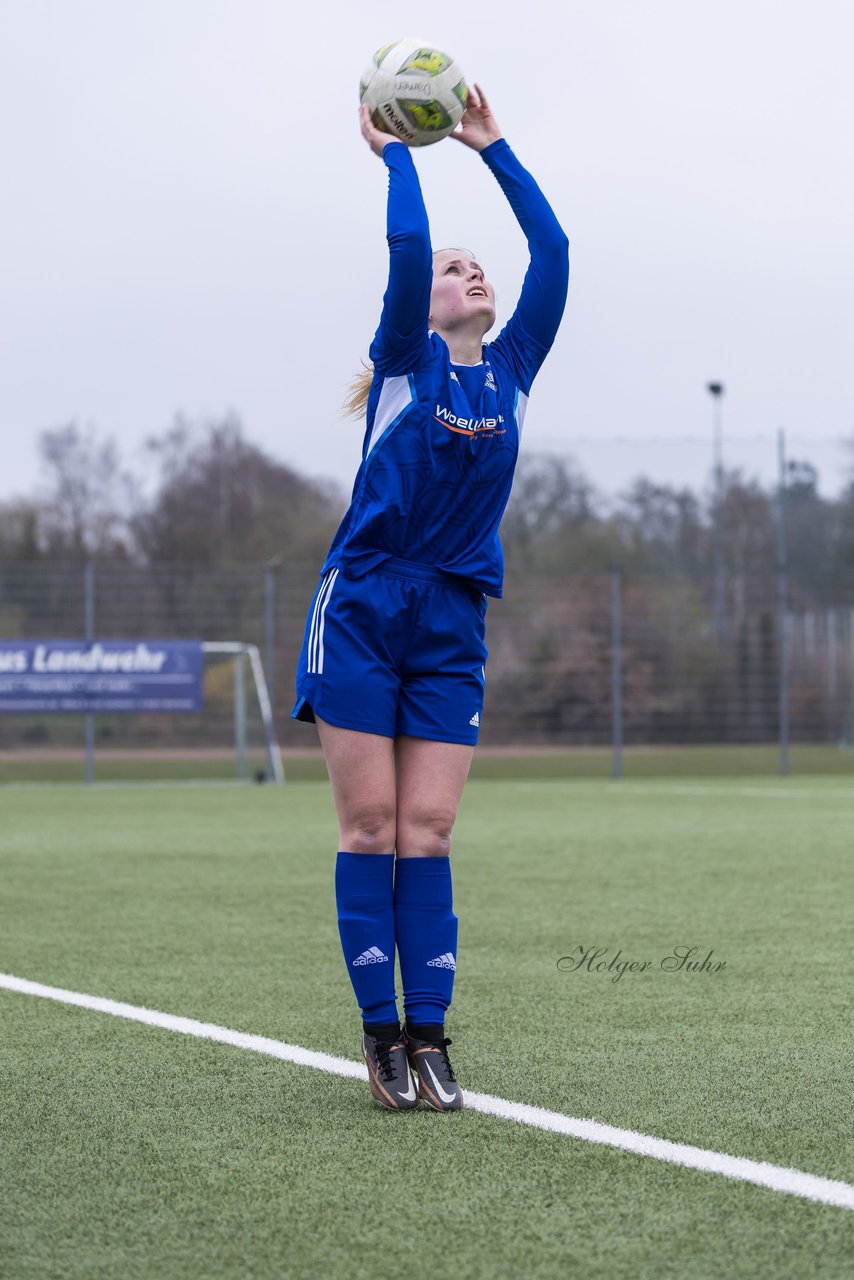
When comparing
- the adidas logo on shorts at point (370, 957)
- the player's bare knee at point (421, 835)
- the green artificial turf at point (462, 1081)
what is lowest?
the green artificial turf at point (462, 1081)

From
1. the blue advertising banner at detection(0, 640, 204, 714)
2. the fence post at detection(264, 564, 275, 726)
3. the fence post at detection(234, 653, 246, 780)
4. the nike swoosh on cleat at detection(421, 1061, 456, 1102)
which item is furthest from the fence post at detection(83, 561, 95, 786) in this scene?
the nike swoosh on cleat at detection(421, 1061, 456, 1102)

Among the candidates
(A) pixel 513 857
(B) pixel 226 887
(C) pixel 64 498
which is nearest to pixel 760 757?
(A) pixel 513 857

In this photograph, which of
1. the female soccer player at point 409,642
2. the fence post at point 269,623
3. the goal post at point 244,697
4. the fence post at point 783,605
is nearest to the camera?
the female soccer player at point 409,642

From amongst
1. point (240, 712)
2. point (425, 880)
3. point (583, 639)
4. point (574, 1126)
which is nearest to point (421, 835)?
point (425, 880)

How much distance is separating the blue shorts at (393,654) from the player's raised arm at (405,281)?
0.45m

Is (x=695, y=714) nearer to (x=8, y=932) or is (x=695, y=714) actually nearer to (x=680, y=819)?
(x=680, y=819)

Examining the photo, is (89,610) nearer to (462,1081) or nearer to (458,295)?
(458,295)

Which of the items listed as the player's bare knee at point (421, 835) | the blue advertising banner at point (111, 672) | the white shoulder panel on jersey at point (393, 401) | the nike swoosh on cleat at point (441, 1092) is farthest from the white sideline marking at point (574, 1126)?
the blue advertising banner at point (111, 672)

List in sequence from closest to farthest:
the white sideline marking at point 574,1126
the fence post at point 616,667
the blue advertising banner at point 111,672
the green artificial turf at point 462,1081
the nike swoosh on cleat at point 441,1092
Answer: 1. the green artificial turf at point 462,1081
2. the white sideline marking at point 574,1126
3. the nike swoosh on cleat at point 441,1092
4. the blue advertising banner at point 111,672
5. the fence post at point 616,667

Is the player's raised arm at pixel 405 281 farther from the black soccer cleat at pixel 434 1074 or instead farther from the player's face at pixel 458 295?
the black soccer cleat at pixel 434 1074

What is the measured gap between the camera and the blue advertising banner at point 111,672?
1683 cm

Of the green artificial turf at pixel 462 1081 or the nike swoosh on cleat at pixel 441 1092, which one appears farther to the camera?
the nike swoosh on cleat at pixel 441 1092

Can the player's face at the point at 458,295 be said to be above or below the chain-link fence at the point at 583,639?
above

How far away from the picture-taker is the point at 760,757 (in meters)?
19.3
